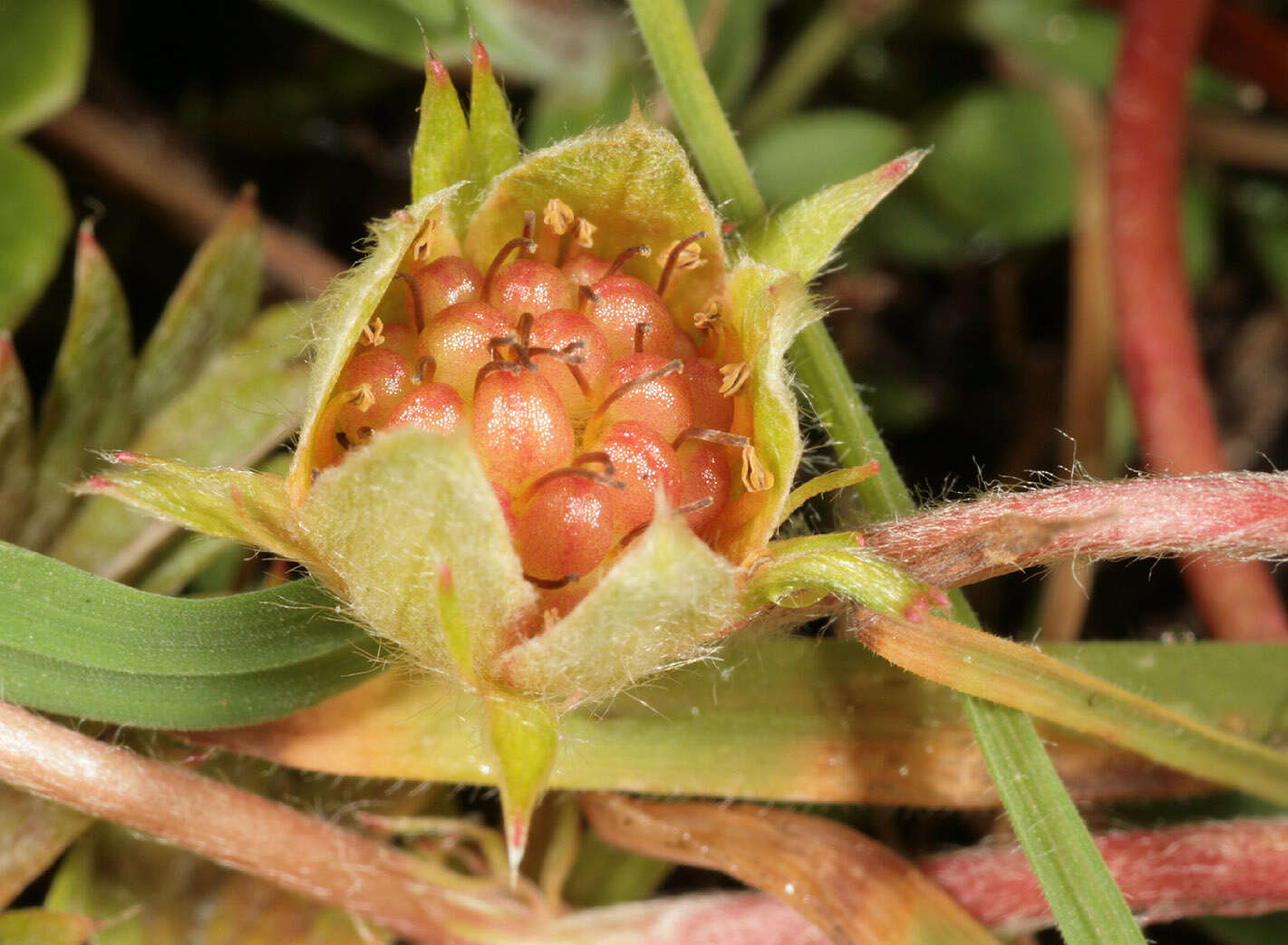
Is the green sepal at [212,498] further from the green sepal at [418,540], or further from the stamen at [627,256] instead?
the stamen at [627,256]

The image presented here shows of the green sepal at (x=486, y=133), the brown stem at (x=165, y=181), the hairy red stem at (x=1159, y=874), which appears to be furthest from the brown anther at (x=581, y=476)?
the brown stem at (x=165, y=181)

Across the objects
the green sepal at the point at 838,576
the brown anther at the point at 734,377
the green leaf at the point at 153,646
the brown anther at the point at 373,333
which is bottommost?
the green leaf at the point at 153,646

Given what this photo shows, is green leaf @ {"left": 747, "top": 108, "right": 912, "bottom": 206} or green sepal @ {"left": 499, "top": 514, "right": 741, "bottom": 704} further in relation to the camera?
green leaf @ {"left": 747, "top": 108, "right": 912, "bottom": 206}

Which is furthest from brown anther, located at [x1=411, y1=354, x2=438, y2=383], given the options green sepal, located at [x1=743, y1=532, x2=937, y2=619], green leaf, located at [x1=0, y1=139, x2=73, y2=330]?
green leaf, located at [x1=0, y1=139, x2=73, y2=330]

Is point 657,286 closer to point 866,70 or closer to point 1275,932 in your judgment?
point 1275,932

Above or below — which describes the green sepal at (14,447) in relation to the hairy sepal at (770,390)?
below

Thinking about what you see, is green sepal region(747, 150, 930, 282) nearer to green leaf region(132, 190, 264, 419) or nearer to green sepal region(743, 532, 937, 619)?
green sepal region(743, 532, 937, 619)

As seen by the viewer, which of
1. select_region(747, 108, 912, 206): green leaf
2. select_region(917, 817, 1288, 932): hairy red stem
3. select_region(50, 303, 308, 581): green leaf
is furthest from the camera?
select_region(747, 108, 912, 206): green leaf

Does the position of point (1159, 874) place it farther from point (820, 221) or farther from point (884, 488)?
point (820, 221)
